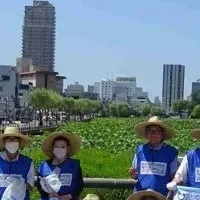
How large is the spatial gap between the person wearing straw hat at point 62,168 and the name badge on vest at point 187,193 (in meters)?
1.13

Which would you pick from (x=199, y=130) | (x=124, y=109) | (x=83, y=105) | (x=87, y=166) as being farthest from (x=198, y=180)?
Answer: (x=124, y=109)

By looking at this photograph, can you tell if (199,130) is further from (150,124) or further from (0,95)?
(0,95)

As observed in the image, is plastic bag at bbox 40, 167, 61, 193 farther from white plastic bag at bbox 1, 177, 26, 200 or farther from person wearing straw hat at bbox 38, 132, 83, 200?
white plastic bag at bbox 1, 177, 26, 200

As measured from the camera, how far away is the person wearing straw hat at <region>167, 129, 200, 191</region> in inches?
270

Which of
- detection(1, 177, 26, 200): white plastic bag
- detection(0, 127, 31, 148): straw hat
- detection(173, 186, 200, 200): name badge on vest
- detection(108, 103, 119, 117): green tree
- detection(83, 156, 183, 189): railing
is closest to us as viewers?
detection(173, 186, 200, 200): name badge on vest

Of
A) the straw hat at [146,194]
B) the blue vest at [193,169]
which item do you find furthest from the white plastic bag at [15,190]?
the blue vest at [193,169]

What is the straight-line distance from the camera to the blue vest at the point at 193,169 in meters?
6.87

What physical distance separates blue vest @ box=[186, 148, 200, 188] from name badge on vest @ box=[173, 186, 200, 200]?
18 centimetres

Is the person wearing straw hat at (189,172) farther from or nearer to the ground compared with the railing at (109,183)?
farther from the ground

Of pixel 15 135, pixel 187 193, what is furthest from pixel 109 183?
pixel 187 193

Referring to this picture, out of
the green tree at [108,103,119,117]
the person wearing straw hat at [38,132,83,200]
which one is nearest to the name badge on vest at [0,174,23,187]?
the person wearing straw hat at [38,132,83,200]

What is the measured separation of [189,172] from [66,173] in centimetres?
135

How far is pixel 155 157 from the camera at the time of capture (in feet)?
23.9

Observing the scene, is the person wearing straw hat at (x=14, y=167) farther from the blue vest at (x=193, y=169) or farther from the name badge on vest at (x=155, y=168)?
the blue vest at (x=193, y=169)
